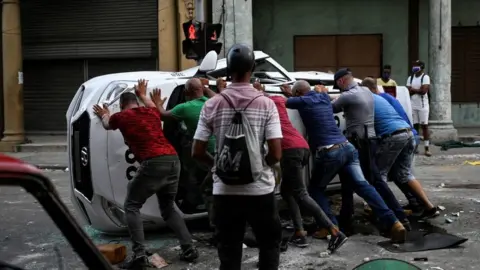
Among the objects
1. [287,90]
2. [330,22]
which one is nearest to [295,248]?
[287,90]

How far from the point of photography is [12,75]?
18141 millimetres

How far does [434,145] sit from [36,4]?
38.7 ft

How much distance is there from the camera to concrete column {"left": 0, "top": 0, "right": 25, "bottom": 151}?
59.0 feet

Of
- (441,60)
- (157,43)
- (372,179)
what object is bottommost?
(372,179)

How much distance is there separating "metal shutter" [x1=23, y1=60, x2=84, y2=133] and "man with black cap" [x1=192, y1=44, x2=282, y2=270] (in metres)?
15.5

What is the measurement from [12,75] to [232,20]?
6.38 meters

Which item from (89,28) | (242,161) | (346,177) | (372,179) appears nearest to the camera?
(242,161)

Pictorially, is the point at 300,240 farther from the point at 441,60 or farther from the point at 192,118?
the point at 441,60

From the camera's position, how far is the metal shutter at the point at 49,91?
19250 mm

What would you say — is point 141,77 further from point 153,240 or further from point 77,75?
point 77,75

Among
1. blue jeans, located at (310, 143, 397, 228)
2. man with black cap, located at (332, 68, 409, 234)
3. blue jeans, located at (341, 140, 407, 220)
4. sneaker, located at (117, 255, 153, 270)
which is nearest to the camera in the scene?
sneaker, located at (117, 255, 153, 270)

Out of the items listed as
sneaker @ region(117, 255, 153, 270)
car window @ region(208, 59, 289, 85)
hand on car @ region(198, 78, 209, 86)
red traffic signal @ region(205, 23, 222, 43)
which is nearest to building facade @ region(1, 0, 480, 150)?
red traffic signal @ region(205, 23, 222, 43)

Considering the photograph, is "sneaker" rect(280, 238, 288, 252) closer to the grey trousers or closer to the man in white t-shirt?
the grey trousers

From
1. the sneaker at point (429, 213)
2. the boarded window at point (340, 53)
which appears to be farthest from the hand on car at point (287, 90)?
the boarded window at point (340, 53)
